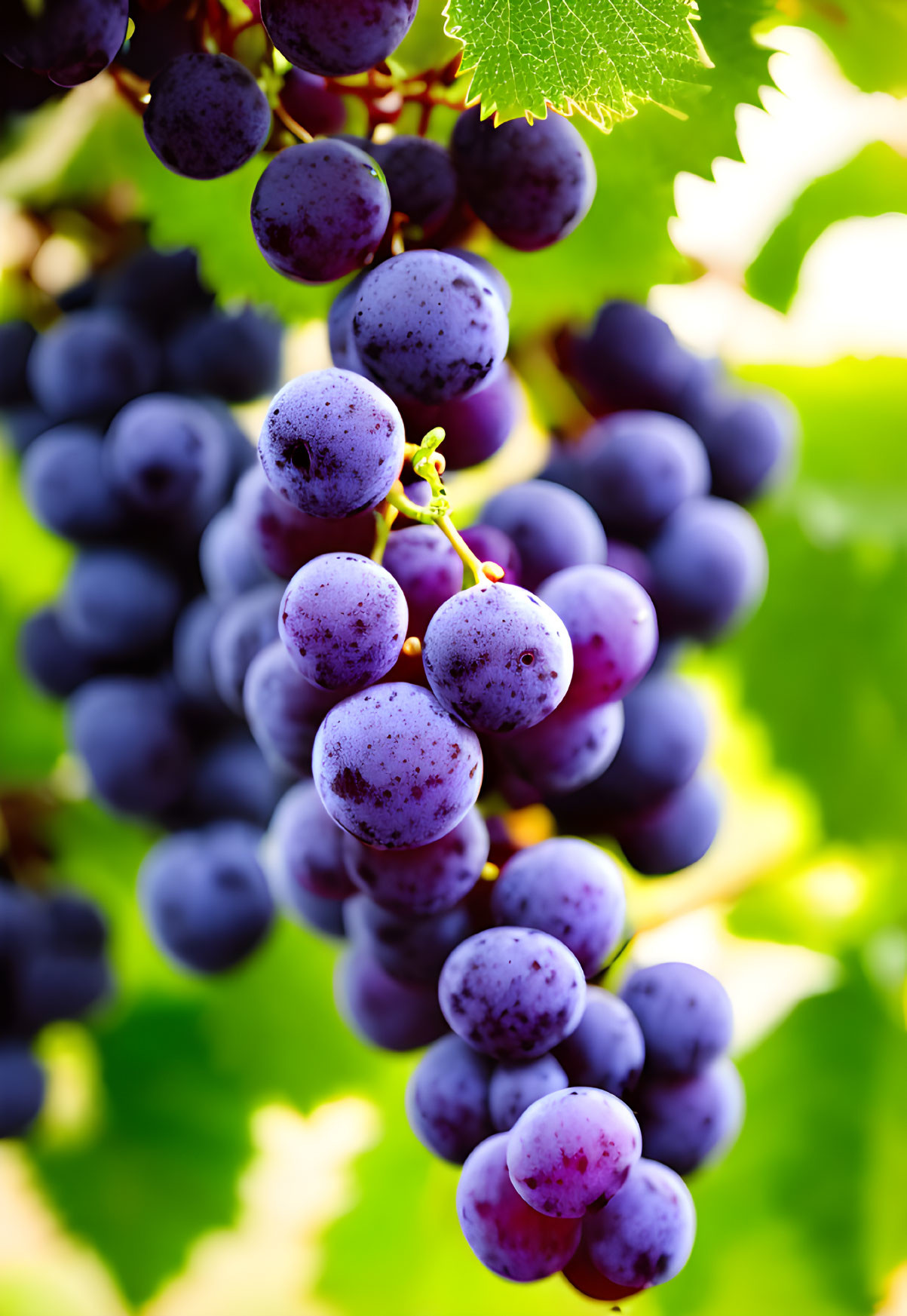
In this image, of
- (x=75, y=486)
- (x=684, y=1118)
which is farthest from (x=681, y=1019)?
(x=75, y=486)

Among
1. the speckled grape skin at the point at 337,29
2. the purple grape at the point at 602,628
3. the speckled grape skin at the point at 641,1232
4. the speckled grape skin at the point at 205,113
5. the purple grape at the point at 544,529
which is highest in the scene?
the speckled grape skin at the point at 337,29

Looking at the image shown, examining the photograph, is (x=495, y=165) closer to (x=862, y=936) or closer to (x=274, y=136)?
(x=274, y=136)

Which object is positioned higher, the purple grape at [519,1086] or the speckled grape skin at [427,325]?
the speckled grape skin at [427,325]

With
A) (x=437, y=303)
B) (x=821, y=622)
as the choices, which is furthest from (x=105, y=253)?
(x=821, y=622)

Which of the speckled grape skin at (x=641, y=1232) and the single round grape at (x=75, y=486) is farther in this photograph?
the single round grape at (x=75, y=486)

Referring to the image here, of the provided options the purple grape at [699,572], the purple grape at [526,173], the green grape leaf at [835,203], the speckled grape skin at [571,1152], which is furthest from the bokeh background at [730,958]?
the speckled grape skin at [571,1152]

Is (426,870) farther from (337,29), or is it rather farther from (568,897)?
(337,29)

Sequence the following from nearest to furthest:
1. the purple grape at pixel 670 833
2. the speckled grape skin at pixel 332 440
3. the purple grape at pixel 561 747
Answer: the speckled grape skin at pixel 332 440
the purple grape at pixel 561 747
the purple grape at pixel 670 833

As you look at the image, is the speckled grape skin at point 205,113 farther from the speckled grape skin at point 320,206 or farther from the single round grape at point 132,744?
the single round grape at point 132,744
